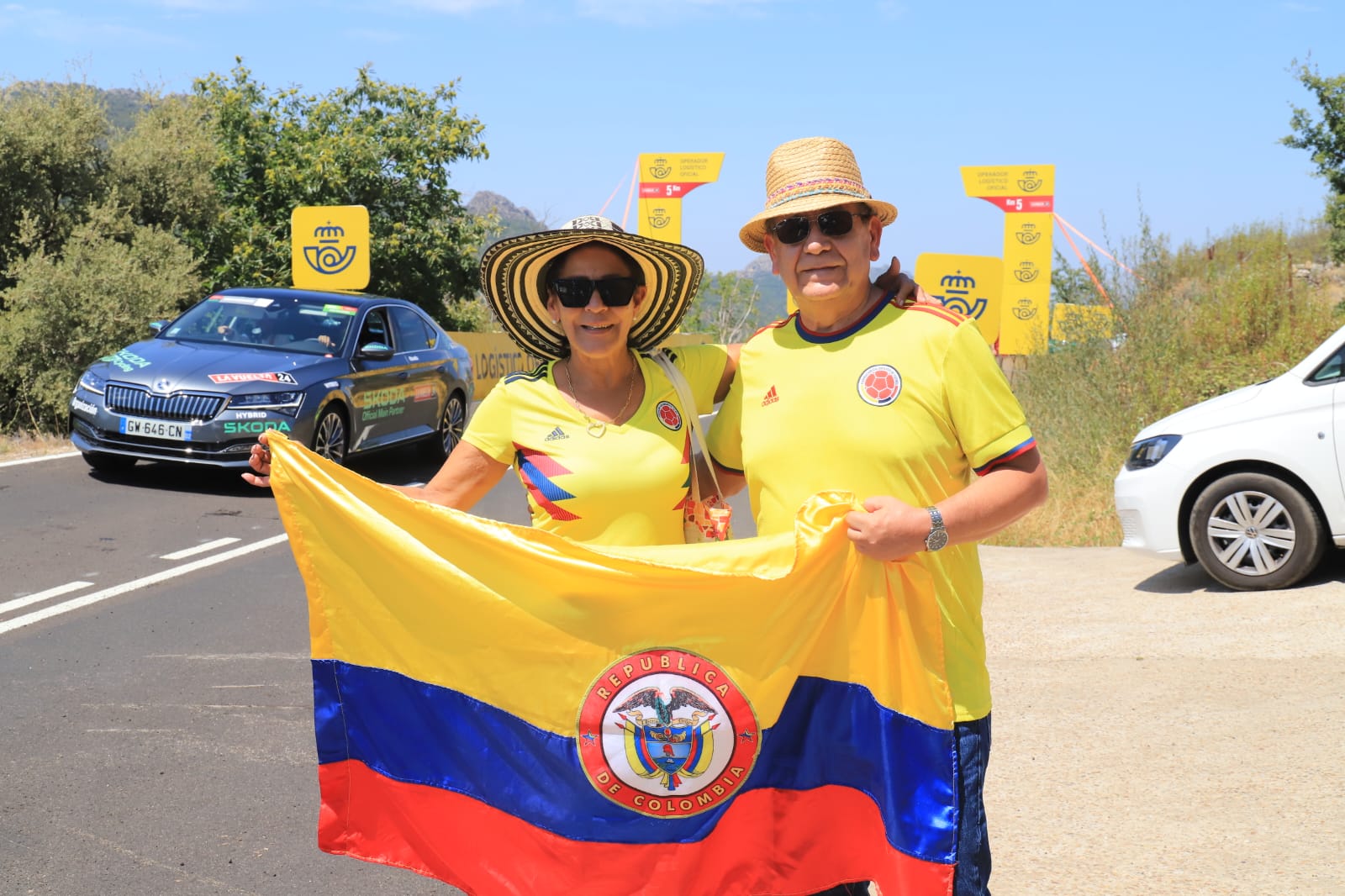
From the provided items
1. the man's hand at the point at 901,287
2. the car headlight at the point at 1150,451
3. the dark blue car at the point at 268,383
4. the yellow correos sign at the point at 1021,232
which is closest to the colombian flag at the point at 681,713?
the man's hand at the point at 901,287

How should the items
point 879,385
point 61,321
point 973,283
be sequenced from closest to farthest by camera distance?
point 879,385 < point 973,283 < point 61,321

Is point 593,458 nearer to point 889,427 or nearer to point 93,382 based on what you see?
point 889,427

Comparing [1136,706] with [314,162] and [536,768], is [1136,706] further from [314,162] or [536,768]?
[314,162]

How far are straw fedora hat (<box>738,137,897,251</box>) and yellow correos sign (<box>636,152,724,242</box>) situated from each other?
23.4 metres

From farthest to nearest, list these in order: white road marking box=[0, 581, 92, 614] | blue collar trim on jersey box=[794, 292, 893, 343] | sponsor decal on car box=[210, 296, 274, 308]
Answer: sponsor decal on car box=[210, 296, 274, 308], white road marking box=[0, 581, 92, 614], blue collar trim on jersey box=[794, 292, 893, 343]

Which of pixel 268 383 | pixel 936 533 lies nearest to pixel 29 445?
pixel 268 383

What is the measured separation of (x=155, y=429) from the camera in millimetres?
11312

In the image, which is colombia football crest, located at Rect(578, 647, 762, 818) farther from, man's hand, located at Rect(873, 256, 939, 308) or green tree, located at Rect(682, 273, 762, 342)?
green tree, located at Rect(682, 273, 762, 342)

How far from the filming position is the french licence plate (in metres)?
11.2

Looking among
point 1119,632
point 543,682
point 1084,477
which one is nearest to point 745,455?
point 543,682

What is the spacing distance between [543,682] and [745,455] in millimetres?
696

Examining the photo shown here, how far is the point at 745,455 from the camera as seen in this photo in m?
3.00

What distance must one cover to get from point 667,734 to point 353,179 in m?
29.9

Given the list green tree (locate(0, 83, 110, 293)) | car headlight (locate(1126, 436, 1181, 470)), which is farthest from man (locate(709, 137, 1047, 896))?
green tree (locate(0, 83, 110, 293))
